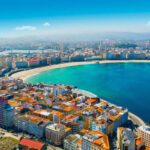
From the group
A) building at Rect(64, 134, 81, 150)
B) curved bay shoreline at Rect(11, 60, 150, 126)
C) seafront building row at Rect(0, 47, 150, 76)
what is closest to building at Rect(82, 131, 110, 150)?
building at Rect(64, 134, 81, 150)

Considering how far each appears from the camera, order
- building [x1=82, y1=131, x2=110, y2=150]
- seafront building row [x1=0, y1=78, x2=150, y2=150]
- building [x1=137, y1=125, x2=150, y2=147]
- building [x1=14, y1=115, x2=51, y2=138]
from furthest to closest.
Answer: building [x1=14, y1=115, x2=51, y2=138] < building [x1=137, y1=125, x2=150, y2=147] < seafront building row [x1=0, y1=78, x2=150, y2=150] < building [x1=82, y1=131, x2=110, y2=150]

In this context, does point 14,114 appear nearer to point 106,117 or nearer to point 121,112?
point 106,117

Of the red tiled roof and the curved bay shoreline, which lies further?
the curved bay shoreline

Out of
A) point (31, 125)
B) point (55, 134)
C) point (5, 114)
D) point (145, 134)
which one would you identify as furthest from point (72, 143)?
point (5, 114)

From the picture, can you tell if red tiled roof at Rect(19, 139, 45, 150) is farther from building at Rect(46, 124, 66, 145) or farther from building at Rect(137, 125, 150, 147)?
building at Rect(137, 125, 150, 147)

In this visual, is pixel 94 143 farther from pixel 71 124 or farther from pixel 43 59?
pixel 43 59

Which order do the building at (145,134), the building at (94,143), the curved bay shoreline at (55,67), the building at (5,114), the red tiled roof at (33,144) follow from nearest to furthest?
the building at (94,143) < the red tiled roof at (33,144) < the building at (145,134) < the building at (5,114) < the curved bay shoreline at (55,67)

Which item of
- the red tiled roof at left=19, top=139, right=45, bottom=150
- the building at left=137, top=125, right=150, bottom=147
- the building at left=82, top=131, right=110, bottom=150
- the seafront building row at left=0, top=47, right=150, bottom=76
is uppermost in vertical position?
the seafront building row at left=0, top=47, right=150, bottom=76

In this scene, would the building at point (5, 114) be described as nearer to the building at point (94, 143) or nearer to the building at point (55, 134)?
the building at point (55, 134)

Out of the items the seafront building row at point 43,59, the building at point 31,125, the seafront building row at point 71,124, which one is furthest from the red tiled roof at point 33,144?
the seafront building row at point 43,59
